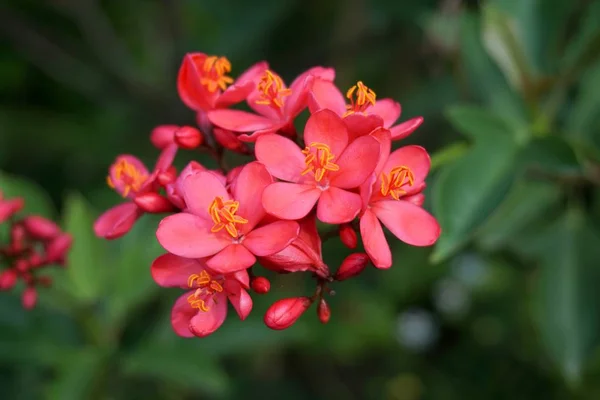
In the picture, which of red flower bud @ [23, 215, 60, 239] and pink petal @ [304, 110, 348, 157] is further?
red flower bud @ [23, 215, 60, 239]

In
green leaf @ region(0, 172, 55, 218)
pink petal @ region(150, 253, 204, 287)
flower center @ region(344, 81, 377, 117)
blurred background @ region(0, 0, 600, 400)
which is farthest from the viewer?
green leaf @ region(0, 172, 55, 218)

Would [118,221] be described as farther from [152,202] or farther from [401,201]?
[401,201]

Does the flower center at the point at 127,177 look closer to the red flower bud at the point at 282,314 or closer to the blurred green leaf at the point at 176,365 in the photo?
the red flower bud at the point at 282,314

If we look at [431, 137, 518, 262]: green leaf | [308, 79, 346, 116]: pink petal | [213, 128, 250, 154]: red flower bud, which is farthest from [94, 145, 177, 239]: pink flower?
[431, 137, 518, 262]: green leaf

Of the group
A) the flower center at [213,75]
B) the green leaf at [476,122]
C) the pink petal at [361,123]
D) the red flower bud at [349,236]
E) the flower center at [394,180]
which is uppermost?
the flower center at [213,75]

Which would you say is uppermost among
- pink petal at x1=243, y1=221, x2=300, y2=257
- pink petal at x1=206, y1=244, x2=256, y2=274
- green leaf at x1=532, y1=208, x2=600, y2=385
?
pink petal at x1=243, y1=221, x2=300, y2=257

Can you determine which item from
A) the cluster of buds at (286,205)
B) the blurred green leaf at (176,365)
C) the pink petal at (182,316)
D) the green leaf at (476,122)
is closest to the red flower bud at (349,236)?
the cluster of buds at (286,205)

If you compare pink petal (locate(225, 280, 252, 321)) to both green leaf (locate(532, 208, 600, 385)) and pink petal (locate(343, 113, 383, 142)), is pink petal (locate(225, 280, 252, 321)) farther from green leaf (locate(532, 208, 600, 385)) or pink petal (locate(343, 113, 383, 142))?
green leaf (locate(532, 208, 600, 385))
